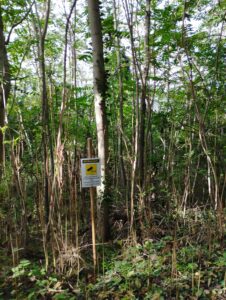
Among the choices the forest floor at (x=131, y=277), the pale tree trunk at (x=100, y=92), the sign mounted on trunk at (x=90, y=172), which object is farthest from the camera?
the pale tree trunk at (x=100, y=92)

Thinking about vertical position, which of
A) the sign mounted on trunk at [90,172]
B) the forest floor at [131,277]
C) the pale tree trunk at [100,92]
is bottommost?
the forest floor at [131,277]

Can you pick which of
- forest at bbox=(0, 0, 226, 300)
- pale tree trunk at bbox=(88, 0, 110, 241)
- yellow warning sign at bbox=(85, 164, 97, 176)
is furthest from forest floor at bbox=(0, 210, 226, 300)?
yellow warning sign at bbox=(85, 164, 97, 176)

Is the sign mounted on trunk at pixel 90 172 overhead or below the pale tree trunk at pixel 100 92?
below

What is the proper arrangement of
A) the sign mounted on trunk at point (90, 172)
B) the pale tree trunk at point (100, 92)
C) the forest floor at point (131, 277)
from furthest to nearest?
the pale tree trunk at point (100, 92) → the sign mounted on trunk at point (90, 172) → the forest floor at point (131, 277)

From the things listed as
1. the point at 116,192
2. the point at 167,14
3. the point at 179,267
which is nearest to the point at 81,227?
the point at 116,192

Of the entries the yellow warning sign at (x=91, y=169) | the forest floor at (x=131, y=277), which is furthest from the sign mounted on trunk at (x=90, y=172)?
the forest floor at (x=131, y=277)

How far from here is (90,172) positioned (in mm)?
2184

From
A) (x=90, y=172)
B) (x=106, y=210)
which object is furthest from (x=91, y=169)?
(x=106, y=210)

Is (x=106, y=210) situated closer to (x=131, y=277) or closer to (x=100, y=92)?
(x=131, y=277)

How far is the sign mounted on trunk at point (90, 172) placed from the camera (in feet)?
7.09

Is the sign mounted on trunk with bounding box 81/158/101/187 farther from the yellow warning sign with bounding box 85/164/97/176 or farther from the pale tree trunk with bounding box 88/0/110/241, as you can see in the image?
the pale tree trunk with bounding box 88/0/110/241

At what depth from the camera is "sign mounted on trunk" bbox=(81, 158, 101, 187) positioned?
216cm

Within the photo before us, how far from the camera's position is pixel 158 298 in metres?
1.95

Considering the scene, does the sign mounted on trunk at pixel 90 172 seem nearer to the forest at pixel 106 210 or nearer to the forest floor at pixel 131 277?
the forest at pixel 106 210
